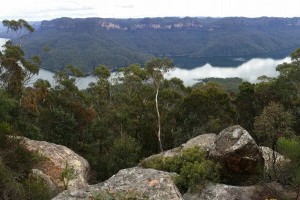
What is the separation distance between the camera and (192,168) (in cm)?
1454

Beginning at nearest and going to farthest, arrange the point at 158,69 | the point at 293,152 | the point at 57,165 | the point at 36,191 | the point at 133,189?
the point at 133,189 < the point at 293,152 < the point at 36,191 < the point at 57,165 < the point at 158,69

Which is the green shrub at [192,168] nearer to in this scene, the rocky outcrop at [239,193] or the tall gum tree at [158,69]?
the rocky outcrop at [239,193]

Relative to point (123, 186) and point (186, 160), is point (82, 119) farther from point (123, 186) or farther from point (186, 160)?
point (123, 186)

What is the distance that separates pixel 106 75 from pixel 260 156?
3110cm

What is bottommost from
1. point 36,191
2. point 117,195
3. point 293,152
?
point 36,191

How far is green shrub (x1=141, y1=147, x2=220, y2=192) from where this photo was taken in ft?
46.2

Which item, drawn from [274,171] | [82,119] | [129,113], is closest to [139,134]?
[129,113]

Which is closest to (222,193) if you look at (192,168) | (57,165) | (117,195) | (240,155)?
(192,168)

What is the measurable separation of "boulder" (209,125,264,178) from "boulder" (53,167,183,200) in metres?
4.66

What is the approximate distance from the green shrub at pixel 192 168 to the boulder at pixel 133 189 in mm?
2238

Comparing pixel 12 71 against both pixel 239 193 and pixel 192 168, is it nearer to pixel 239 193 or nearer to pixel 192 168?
A: pixel 192 168

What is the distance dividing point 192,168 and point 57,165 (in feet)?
29.6

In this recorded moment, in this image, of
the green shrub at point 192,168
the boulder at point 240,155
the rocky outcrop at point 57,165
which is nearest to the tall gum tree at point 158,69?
the rocky outcrop at point 57,165

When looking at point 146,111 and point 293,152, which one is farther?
point 146,111
